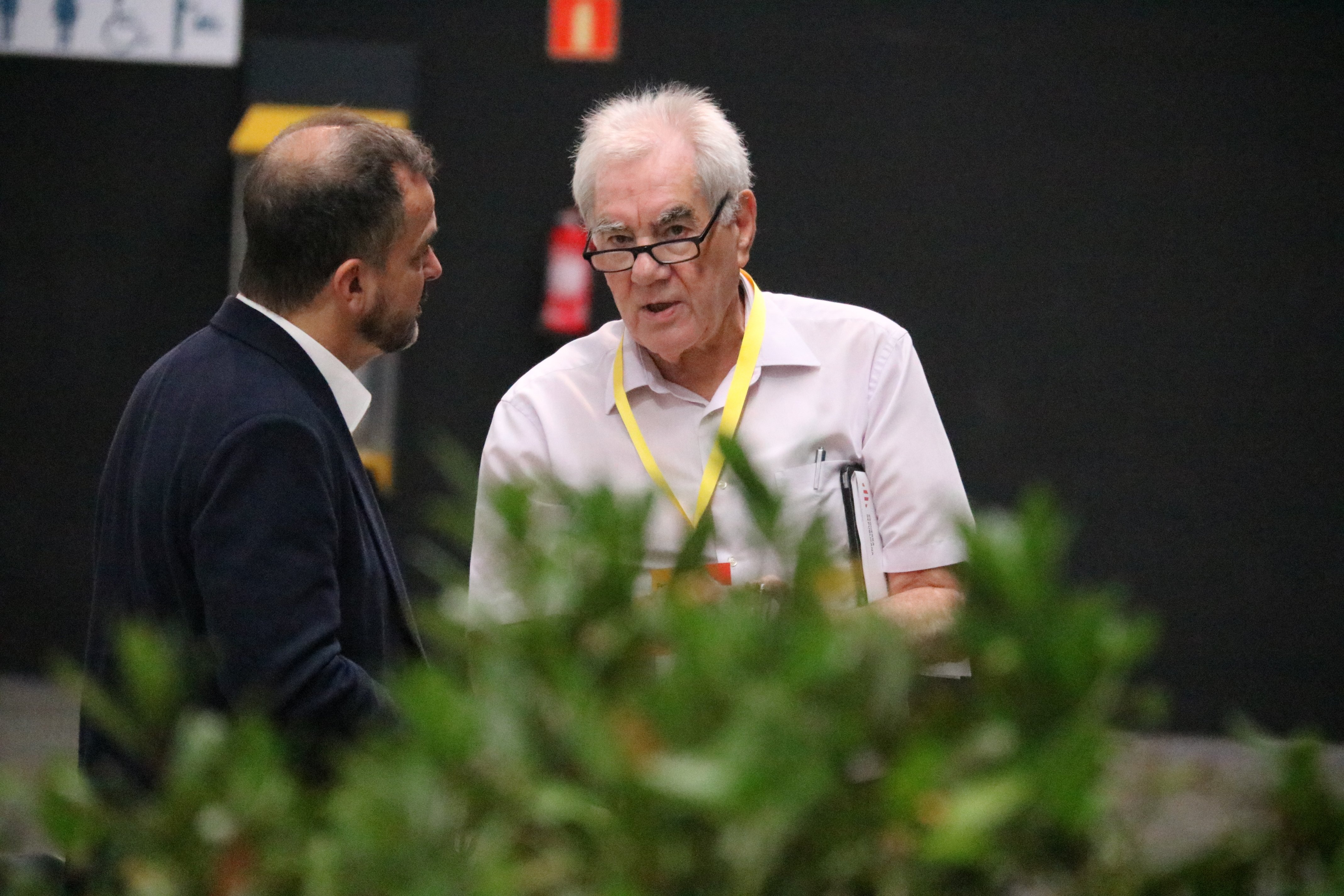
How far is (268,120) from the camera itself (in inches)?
221

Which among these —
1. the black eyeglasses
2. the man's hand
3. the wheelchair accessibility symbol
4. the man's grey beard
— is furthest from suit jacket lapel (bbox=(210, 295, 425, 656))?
the wheelchair accessibility symbol

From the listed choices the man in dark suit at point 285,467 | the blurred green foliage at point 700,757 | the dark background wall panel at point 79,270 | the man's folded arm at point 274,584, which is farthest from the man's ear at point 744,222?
the dark background wall panel at point 79,270

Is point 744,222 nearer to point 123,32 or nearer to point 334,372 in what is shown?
point 334,372

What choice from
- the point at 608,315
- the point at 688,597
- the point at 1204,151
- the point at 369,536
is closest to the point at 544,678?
the point at 688,597

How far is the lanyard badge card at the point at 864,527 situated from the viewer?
2.07 metres

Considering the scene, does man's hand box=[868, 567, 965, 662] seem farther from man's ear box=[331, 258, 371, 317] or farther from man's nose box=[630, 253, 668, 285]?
man's nose box=[630, 253, 668, 285]

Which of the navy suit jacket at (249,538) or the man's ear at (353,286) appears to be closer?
the navy suit jacket at (249,538)

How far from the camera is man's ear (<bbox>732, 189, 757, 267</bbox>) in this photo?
7.46 ft

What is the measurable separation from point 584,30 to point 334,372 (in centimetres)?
414

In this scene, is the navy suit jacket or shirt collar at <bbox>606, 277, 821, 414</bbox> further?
shirt collar at <bbox>606, 277, 821, 414</bbox>

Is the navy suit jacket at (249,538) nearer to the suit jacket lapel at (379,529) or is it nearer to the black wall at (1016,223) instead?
the suit jacket lapel at (379,529)

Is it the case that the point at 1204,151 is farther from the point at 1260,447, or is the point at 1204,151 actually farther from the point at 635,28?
the point at 635,28

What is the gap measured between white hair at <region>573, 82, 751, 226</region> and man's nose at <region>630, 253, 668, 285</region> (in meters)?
0.12

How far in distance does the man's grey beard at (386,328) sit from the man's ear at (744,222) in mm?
529
